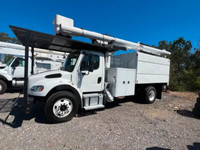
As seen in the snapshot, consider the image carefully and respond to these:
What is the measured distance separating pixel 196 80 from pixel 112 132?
12.4 m

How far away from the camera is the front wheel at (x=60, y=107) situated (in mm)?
2969

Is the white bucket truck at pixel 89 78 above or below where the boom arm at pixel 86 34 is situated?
below

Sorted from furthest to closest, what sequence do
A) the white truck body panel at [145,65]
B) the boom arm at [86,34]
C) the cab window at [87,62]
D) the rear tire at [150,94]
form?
1. the rear tire at [150,94]
2. the white truck body panel at [145,65]
3. the cab window at [87,62]
4. the boom arm at [86,34]

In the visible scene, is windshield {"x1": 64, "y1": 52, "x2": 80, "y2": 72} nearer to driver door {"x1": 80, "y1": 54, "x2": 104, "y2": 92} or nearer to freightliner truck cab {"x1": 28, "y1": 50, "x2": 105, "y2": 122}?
freightliner truck cab {"x1": 28, "y1": 50, "x2": 105, "y2": 122}

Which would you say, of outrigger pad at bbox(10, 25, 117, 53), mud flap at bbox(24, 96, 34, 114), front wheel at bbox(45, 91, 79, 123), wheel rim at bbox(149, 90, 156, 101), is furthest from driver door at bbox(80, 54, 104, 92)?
wheel rim at bbox(149, 90, 156, 101)

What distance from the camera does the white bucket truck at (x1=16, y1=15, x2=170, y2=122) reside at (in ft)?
10.2

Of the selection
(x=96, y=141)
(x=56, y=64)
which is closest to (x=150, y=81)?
(x=96, y=141)

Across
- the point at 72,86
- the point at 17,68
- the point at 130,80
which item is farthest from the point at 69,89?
the point at 17,68

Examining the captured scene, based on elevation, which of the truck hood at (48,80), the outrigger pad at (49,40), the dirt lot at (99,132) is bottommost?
the dirt lot at (99,132)

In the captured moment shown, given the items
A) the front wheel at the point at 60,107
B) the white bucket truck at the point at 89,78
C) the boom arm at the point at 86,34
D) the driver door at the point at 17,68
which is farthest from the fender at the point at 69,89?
the driver door at the point at 17,68

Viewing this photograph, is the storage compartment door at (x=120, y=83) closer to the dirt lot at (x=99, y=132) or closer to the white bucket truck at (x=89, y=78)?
the white bucket truck at (x=89, y=78)

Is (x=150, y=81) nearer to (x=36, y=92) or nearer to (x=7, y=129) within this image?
(x=36, y=92)

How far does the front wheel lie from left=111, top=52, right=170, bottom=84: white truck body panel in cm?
295

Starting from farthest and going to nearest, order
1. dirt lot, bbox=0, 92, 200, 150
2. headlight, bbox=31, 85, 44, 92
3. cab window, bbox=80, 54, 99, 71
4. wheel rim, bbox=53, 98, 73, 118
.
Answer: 1. cab window, bbox=80, 54, 99, 71
2. wheel rim, bbox=53, 98, 73, 118
3. headlight, bbox=31, 85, 44, 92
4. dirt lot, bbox=0, 92, 200, 150
